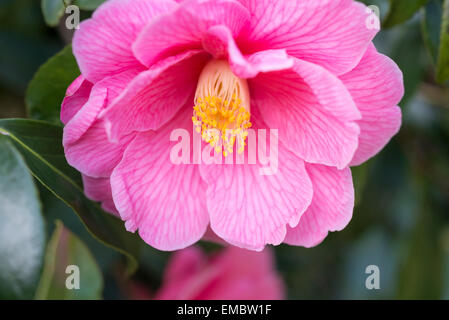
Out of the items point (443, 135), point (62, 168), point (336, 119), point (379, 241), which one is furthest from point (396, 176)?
point (62, 168)

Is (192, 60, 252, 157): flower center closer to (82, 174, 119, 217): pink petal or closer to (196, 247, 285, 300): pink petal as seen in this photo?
(82, 174, 119, 217): pink petal

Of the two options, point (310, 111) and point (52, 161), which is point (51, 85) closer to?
point (52, 161)

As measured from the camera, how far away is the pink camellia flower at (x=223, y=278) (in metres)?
1.09

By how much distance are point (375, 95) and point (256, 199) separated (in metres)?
0.22

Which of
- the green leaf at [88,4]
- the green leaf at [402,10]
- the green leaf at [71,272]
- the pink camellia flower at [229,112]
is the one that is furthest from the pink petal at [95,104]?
the green leaf at [402,10]

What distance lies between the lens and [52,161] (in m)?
0.82

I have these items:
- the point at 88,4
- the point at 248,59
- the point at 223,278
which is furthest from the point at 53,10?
the point at 223,278

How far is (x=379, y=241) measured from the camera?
2.00 metres

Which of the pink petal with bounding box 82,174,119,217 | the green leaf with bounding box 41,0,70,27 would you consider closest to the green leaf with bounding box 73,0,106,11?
the green leaf with bounding box 41,0,70,27

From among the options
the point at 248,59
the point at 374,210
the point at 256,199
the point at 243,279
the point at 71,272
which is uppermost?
the point at 248,59

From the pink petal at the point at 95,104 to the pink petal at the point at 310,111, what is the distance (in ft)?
0.73

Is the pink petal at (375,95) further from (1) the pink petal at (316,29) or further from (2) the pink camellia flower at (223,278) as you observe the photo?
(2) the pink camellia flower at (223,278)

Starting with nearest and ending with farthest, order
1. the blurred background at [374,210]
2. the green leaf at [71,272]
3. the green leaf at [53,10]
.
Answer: the green leaf at [53,10], the green leaf at [71,272], the blurred background at [374,210]
